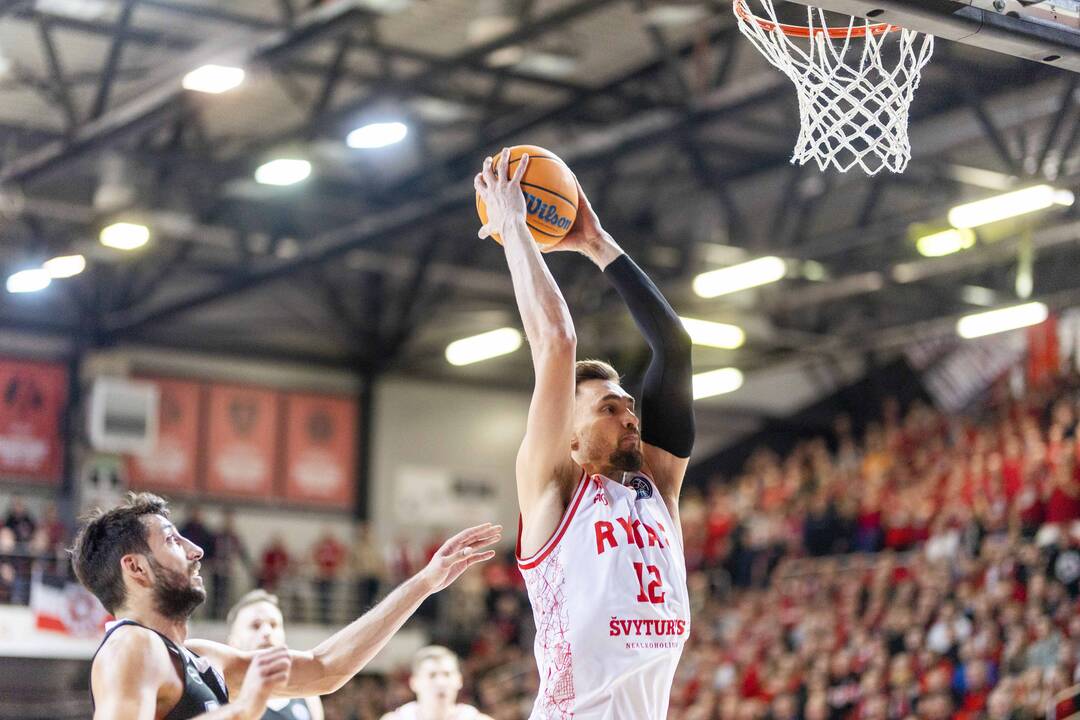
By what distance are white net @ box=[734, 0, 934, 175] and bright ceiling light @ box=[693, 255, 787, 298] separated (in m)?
11.3

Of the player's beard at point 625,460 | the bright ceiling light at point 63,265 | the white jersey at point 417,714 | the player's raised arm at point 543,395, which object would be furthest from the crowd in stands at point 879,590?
the player's raised arm at point 543,395

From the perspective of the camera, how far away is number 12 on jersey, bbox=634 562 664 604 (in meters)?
4.15

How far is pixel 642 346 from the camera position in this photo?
25.6 metres

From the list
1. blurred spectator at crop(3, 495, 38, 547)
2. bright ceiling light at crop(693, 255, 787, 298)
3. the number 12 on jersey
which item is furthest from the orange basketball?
blurred spectator at crop(3, 495, 38, 547)

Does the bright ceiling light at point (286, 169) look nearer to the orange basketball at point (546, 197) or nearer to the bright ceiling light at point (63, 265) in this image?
the bright ceiling light at point (63, 265)

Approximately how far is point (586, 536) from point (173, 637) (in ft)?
4.15

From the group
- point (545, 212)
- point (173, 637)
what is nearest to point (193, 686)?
point (173, 637)

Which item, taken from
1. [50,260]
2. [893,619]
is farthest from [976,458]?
[50,260]

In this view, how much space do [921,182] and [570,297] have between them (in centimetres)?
496

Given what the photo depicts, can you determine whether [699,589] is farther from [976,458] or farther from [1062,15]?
[1062,15]

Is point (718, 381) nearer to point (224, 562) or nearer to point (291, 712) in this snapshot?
point (224, 562)

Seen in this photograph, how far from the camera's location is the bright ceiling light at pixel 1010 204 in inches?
543

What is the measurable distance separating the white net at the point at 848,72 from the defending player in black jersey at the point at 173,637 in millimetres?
2322

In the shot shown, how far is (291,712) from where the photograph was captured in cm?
762
